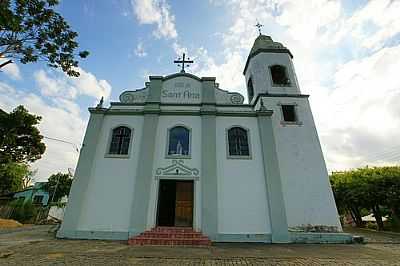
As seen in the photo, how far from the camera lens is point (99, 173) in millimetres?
9398

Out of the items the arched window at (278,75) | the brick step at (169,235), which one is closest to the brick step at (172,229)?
the brick step at (169,235)

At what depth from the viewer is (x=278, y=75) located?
514 inches

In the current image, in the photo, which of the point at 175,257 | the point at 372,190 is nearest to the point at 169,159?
the point at 175,257

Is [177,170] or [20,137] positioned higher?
[20,137]

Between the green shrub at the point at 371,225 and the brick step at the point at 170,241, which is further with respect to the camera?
the green shrub at the point at 371,225

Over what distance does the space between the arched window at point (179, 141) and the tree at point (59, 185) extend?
2684cm

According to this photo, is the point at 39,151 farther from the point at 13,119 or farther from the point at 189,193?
the point at 189,193

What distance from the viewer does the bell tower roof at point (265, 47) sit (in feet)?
43.7

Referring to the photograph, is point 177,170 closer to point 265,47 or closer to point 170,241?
point 170,241

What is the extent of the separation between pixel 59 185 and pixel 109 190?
86.6 ft

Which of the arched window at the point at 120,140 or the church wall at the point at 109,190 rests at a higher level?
the arched window at the point at 120,140

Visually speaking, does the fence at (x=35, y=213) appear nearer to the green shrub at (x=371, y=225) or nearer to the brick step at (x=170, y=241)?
the brick step at (x=170, y=241)

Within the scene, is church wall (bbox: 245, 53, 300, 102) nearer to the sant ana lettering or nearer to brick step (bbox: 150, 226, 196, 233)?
the sant ana lettering

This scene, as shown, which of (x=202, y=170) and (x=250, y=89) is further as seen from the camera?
(x=250, y=89)
